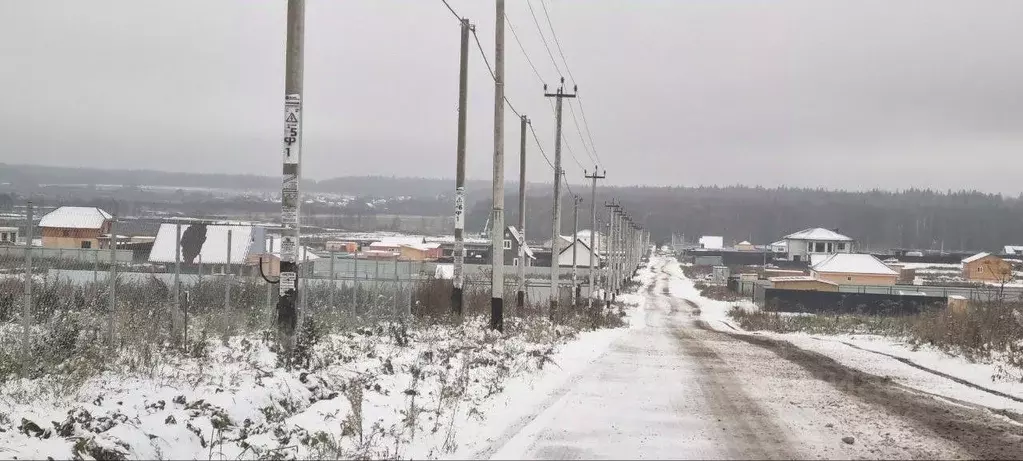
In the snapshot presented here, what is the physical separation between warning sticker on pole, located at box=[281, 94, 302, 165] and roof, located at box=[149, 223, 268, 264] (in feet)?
18.4

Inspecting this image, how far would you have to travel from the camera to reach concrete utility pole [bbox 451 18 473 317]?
2050 cm

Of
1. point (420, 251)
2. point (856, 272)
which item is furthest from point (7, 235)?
point (856, 272)

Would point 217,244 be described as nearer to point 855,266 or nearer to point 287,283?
point 287,283

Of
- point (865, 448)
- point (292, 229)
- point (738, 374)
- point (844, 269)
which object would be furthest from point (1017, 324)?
point (844, 269)

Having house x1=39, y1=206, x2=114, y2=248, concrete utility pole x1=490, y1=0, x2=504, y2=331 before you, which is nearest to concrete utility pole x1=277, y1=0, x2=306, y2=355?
house x1=39, y1=206, x2=114, y2=248

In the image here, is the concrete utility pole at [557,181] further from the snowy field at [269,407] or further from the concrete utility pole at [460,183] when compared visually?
the snowy field at [269,407]

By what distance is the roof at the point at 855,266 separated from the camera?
281ft

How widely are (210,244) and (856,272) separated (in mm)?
80495

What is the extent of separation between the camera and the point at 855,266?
86938 millimetres

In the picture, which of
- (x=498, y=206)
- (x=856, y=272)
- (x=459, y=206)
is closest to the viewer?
(x=498, y=206)

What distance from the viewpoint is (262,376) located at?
9.52 m

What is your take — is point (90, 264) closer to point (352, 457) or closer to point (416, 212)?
point (352, 457)

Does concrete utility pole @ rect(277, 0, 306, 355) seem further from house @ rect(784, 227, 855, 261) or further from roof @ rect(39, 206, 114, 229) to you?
house @ rect(784, 227, 855, 261)

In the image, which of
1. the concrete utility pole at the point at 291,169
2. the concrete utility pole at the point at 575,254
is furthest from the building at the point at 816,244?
the concrete utility pole at the point at 291,169
